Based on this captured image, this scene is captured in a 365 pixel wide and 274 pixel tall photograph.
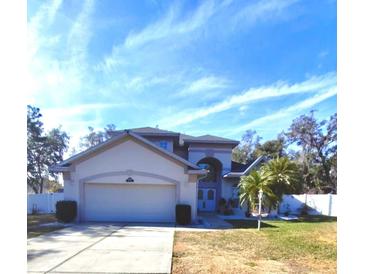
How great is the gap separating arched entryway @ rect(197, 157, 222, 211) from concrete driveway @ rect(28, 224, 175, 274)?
36.5 ft

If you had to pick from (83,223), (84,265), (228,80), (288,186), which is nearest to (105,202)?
(83,223)

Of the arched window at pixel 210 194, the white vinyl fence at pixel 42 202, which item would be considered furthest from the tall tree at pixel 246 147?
the white vinyl fence at pixel 42 202

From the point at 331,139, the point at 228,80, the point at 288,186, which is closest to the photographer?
the point at 228,80

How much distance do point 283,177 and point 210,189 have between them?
19.4ft

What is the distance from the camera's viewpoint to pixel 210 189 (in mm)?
23328

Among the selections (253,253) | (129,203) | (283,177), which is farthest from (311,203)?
(253,253)

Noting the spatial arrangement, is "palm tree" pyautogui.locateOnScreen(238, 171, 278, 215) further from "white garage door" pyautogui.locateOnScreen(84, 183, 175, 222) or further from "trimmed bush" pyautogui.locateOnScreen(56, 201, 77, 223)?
"trimmed bush" pyautogui.locateOnScreen(56, 201, 77, 223)

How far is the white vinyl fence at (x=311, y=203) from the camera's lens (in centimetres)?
2169

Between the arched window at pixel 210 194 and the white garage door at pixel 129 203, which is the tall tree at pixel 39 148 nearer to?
the white garage door at pixel 129 203

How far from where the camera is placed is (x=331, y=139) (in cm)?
3184

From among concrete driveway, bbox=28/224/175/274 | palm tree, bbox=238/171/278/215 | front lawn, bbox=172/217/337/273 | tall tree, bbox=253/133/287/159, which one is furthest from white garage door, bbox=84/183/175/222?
tall tree, bbox=253/133/287/159

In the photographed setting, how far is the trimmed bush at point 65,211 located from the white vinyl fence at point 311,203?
16198mm
